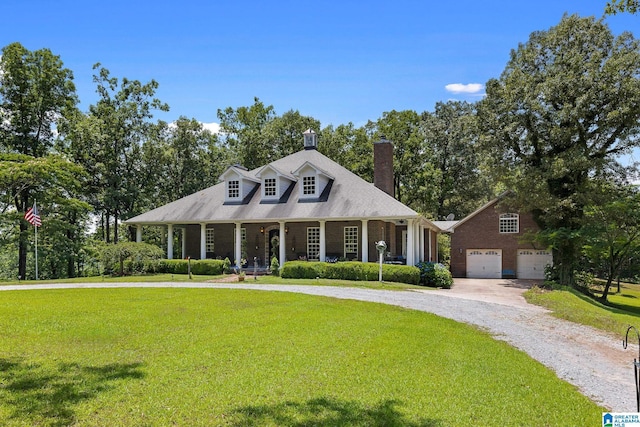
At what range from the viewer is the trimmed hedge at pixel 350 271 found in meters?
21.6

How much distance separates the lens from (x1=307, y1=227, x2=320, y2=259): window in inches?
1028

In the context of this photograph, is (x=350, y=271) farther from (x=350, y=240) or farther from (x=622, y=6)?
(x=622, y=6)

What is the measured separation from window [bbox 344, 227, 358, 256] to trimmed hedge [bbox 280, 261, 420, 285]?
3.07 m

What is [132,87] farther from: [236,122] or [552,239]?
[552,239]

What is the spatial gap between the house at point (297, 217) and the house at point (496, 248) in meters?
4.00

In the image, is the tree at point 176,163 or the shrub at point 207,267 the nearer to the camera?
the shrub at point 207,267

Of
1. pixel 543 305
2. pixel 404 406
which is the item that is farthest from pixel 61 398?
pixel 543 305

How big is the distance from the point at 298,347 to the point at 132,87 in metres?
35.8

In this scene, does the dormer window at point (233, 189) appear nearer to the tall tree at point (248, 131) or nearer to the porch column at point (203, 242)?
the porch column at point (203, 242)

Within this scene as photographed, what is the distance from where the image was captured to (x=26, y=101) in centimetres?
3241

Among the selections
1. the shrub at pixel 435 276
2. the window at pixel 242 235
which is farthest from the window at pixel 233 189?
the shrub at pixel 435 276

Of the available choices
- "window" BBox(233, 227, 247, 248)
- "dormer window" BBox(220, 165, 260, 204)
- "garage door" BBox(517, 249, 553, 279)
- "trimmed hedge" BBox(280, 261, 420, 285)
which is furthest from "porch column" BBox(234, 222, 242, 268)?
"garage door" BBox(517, 249, 553, 279)

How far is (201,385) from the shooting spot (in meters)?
5.95

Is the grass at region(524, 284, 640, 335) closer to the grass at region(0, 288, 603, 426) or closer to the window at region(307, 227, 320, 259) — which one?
the grass at region(0, 288, 603, 426)
